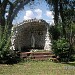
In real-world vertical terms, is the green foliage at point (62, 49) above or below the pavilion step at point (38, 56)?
above

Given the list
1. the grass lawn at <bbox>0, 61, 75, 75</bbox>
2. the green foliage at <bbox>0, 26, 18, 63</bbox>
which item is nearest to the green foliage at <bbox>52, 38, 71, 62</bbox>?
the green foliage at <bbox>0, 26, 18, 63</bbox>

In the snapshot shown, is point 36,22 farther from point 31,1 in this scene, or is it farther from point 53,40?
point 53,40

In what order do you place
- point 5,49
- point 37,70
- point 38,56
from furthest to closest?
point 38,56, point 5,49, point 37,70

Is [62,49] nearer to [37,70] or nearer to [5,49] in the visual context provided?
[5,49]

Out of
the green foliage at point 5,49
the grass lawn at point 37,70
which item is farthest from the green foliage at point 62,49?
the grass lawn at point 37,70

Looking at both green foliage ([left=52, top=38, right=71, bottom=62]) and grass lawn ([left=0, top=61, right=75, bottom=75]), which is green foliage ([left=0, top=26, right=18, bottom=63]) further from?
green foliage ([left=52, top=38, right=71, bottom=62])

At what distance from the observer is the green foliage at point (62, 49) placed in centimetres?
2097

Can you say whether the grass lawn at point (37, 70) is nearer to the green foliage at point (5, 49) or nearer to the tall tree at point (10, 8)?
the green foliage at point (5, 49)

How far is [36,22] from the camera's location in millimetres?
29906

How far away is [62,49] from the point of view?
20969mm

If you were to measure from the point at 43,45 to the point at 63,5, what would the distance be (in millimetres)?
7782

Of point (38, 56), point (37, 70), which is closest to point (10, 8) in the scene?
point (38, 56)

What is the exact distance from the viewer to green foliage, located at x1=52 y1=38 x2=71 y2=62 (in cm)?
2097

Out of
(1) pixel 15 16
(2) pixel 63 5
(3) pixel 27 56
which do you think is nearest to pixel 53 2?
(2) pixel 63 5
